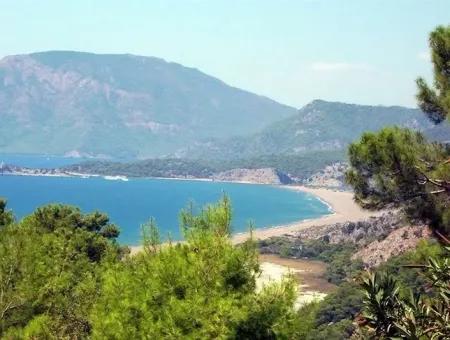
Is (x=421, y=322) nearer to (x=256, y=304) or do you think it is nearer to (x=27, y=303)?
(x=256, y=304)

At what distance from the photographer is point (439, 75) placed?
41.5 feet

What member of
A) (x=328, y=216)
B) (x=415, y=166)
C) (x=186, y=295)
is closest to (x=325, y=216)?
(x=328, y=216)

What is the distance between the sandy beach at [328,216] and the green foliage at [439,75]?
5903 centimetres

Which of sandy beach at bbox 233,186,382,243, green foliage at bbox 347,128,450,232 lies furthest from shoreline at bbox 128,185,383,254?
green foliage at bbox 347,128,450,232

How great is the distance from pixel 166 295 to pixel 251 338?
1.77 metres

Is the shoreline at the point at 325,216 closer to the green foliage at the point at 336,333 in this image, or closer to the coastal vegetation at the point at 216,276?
the green foliage at the point at 336,333

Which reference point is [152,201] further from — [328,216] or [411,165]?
[411,165]

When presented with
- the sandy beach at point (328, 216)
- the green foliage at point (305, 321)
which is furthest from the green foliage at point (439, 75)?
the sandy beach at point (328, 216)

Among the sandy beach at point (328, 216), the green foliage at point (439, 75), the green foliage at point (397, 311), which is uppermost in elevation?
the green foliage at point (439, 75)

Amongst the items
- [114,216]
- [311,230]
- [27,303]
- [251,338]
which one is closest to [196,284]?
[251,338]

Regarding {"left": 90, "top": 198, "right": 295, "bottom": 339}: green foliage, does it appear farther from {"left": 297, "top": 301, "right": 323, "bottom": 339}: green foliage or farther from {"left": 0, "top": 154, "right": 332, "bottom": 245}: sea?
{"left": 0, "top": 154, "right": 332, "bottom": 245}: sea

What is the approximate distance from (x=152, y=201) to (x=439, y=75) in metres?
146

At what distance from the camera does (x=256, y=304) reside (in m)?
10.3

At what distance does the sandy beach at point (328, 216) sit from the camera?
10694 cm
